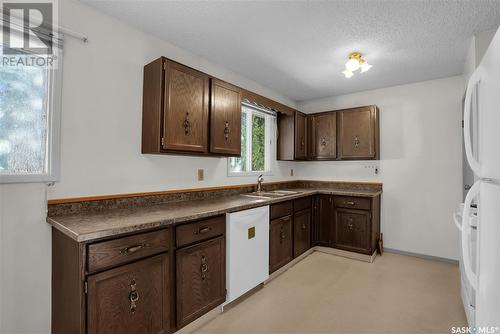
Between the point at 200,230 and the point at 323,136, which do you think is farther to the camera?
the point at 323,136

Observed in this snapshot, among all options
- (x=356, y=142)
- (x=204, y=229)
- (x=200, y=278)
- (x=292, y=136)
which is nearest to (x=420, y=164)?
(x=356, y=142)

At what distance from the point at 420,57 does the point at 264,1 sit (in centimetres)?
197

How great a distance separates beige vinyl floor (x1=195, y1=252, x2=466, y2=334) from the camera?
198 cm

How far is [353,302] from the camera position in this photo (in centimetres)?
235

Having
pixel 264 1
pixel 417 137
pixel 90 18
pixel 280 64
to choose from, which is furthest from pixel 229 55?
pixel 417 137

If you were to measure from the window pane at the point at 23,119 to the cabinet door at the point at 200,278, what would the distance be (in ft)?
3.86

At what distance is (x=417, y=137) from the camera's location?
3.51m

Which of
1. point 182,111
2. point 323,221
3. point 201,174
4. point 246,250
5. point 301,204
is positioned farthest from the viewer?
point 323,221

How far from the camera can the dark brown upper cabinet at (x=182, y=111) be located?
81.0 inches

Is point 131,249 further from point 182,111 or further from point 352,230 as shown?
point 352,230

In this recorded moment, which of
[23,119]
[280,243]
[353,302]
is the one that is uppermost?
[23,119]

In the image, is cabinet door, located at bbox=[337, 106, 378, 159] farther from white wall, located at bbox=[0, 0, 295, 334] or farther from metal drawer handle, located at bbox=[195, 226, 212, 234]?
metal drawer handle, located at bbox=[195, 226, 212, 234]

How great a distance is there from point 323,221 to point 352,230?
41cm

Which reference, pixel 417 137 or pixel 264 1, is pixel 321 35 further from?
pixel 417 137
